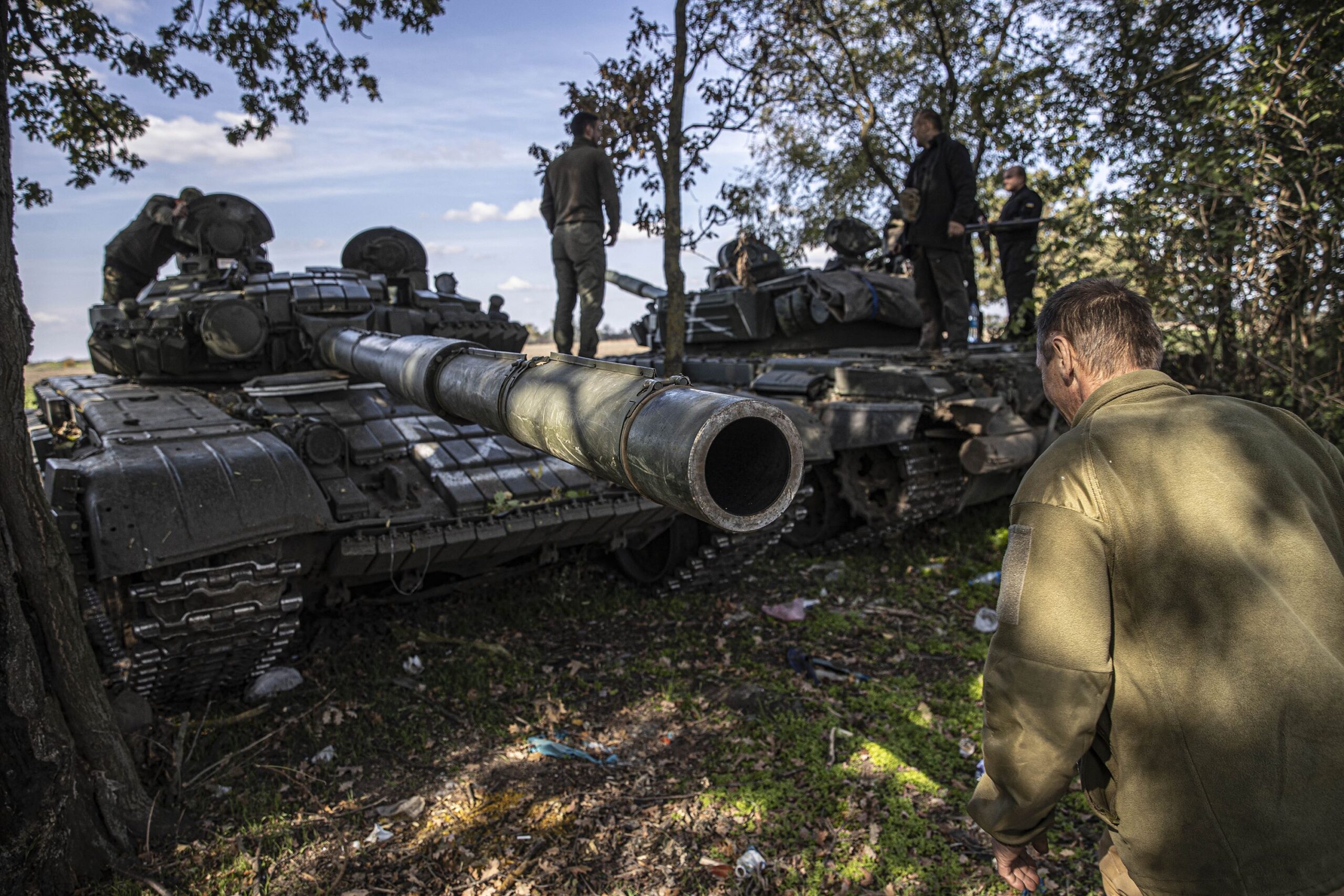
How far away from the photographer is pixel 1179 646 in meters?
1.83

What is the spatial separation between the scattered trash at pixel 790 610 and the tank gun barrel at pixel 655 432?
3.58 meters

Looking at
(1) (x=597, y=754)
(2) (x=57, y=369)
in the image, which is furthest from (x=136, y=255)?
(2) (x=57, y=369)

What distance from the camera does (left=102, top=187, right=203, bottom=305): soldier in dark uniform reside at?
7.23 meters

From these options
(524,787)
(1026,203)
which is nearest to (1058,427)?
(1026,203)

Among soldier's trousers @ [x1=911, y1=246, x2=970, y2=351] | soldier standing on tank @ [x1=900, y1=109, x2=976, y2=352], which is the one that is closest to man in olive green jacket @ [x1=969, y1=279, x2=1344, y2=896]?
soldier standing on tank @ [x1=900, y1=109, x2=976, y2=352]

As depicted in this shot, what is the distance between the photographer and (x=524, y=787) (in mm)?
3996

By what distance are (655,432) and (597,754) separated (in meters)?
2.82

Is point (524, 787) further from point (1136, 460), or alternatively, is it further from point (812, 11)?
point (812, 11)

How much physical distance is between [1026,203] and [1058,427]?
288 cm

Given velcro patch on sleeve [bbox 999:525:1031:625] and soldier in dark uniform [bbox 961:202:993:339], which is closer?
velcro patch on sleeve [bbox 999:525:1031:625]

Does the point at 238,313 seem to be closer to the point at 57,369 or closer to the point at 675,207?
the point at 675,207

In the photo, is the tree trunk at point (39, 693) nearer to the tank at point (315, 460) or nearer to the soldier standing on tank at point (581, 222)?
the tank at point (315, 460)

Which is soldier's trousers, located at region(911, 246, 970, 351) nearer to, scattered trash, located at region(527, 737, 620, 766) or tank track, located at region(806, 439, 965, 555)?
tank track, located at region(806, 439, 965, 555)

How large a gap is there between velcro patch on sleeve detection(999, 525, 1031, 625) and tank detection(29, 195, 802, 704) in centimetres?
53
